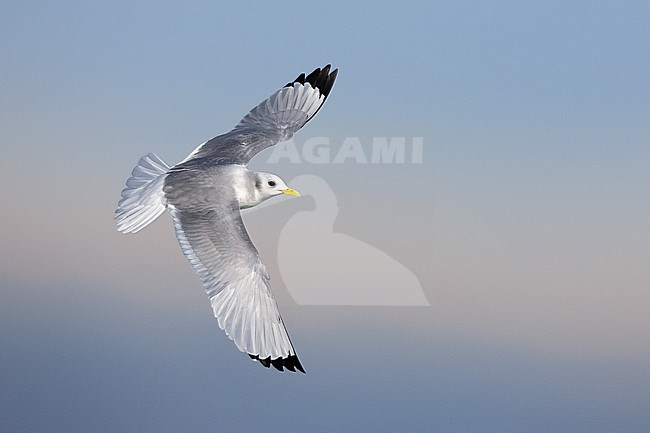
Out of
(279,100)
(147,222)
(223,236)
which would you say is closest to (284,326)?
(223,236)

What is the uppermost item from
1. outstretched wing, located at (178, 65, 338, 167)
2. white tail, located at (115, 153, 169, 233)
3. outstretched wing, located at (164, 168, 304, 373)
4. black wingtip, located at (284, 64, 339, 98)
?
black wingtip, located at (284, 64, 339, 98)

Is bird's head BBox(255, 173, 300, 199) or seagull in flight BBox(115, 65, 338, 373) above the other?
bird's head BBox(255, 173, 300, 199)

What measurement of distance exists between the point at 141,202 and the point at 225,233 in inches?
11.8

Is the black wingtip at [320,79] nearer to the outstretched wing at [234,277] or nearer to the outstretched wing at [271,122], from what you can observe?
the outstretched wing at [271,122]

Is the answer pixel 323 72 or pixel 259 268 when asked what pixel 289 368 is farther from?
pixel 323 72

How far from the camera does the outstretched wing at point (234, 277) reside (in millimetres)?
2793

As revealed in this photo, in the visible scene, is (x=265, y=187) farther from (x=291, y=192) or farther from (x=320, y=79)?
(x=320, y=79)

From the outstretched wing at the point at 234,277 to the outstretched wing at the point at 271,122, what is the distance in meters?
0.25

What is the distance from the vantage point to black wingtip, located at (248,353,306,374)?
278 centimetres

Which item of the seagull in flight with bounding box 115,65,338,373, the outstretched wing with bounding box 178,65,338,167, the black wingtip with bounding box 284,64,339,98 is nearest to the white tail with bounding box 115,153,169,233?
the seagull in flight with bounding box 115,65,338,373

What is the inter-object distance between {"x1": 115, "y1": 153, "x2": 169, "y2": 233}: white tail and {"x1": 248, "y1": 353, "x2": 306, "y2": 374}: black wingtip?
0.52 m

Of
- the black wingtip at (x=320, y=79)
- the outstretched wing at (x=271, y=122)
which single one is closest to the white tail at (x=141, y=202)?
the outstretched wing at (x=271, y=122)

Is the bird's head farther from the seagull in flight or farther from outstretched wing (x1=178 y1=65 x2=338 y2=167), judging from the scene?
outstretched wing (x1=178 y1=65 x2=338 y2=167)

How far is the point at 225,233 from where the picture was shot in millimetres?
2801
